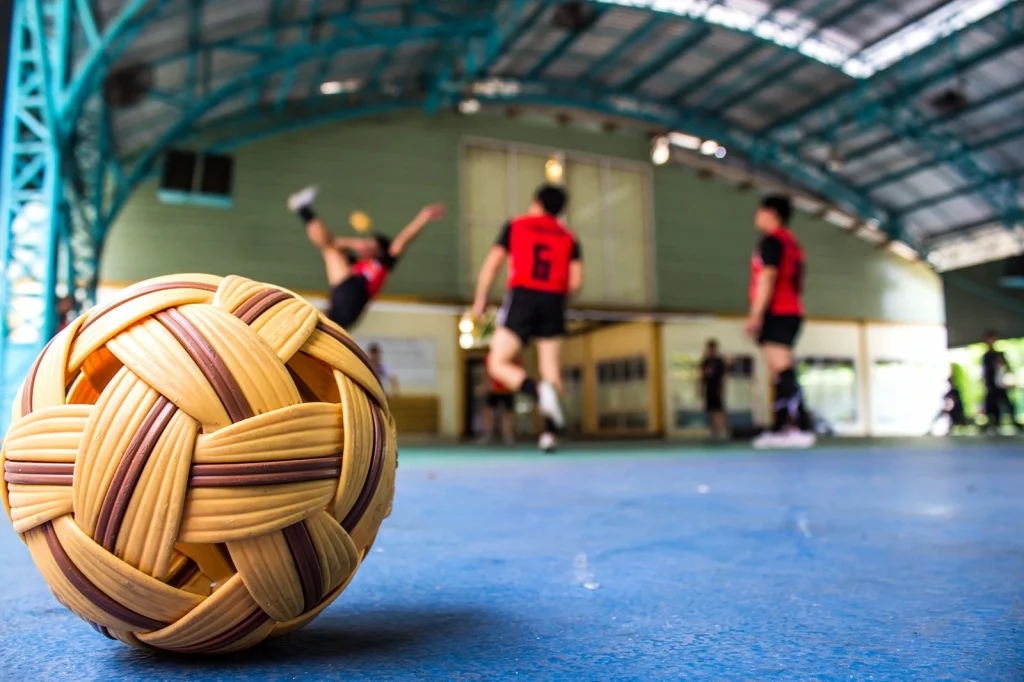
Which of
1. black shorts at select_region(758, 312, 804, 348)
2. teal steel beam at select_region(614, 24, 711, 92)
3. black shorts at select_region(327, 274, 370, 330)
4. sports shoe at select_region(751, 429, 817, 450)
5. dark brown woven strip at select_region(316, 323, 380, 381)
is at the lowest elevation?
sports shoe at select_region(751, 429, 817, 450)

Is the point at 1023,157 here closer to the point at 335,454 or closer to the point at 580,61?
the point at 580,61

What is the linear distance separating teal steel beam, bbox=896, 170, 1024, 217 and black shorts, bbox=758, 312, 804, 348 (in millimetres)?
14985

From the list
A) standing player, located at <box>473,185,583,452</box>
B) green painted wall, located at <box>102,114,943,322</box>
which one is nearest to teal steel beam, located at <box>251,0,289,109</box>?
green painted wall, located at <box>102,114,943,322</box>

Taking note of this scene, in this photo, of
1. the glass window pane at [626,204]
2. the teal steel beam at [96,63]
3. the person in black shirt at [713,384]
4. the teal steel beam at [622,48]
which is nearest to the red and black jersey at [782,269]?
the person in black shirt at [713,384]

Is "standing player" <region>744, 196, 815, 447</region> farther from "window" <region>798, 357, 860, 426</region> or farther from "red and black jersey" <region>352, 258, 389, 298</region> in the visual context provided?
"window" <region>798, 357, 860, 426</region>

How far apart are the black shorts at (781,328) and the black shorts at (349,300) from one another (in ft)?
11.4

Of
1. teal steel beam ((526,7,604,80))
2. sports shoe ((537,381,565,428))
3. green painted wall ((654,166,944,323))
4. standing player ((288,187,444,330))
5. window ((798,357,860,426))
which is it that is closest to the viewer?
sports shoe ((537,381,565,428))

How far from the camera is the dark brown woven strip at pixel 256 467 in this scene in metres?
0.87

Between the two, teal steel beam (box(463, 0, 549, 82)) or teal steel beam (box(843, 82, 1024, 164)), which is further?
teal steel beam (box(843, 82, 1024, 164))

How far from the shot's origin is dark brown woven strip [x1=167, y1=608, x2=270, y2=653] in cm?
95

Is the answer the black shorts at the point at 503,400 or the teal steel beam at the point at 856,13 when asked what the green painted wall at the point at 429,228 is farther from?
the teal steel beam at the point at 856,13

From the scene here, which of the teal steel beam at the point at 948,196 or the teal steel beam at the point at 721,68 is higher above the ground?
the teal steel beam at the point at 721,68

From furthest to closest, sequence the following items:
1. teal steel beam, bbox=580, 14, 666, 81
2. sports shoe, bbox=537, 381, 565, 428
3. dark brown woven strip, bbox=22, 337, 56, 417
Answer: teal steel beam, bbox=580, 14, 666, 81 < sports shoe, bbox=537, 381, 565, 428 < dark brown woven strip, bbox=22, 337, 56, 417

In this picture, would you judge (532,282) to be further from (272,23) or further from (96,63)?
(272,23)
